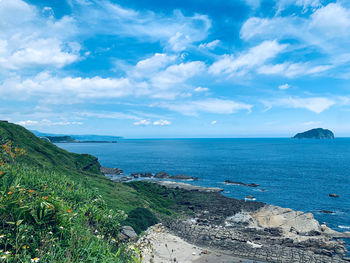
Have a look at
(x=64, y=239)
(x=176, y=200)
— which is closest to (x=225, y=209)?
(x=176, y=200)

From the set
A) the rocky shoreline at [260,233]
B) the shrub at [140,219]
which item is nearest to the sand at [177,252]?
the shrub at [140,219]

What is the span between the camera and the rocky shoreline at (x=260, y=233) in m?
30.2

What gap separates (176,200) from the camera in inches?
2494

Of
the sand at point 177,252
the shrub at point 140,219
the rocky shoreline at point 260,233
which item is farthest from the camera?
the shrub at point 140,219

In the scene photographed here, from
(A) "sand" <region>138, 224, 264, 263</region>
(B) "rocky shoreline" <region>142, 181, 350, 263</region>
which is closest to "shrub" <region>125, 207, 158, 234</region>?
(A) "sand" <region>138, 224, 264, 263</region>

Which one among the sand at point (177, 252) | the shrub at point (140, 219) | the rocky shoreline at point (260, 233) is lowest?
the rocky shoreline at point (260, 233)

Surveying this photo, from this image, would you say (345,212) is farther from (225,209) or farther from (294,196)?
(225,209)

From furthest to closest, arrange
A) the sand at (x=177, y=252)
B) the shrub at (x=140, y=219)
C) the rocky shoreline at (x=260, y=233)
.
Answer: the shrub at (x=140, y=219), the rocky shoreline at (x=260, y=233), the sand at (x=177, y=252)

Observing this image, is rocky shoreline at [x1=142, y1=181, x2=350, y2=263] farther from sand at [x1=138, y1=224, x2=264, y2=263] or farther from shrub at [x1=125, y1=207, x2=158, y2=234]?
shrub at [x1=125, y1=207, x2=158, y2=234]

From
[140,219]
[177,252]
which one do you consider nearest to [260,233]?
[177,252]

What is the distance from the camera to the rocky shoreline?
30156 mm

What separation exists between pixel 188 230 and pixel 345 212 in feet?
135

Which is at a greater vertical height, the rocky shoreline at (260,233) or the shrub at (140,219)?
the shrub at (140,219)

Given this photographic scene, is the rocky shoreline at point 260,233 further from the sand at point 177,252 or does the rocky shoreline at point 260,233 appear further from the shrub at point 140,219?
the shrub at point 140,219
